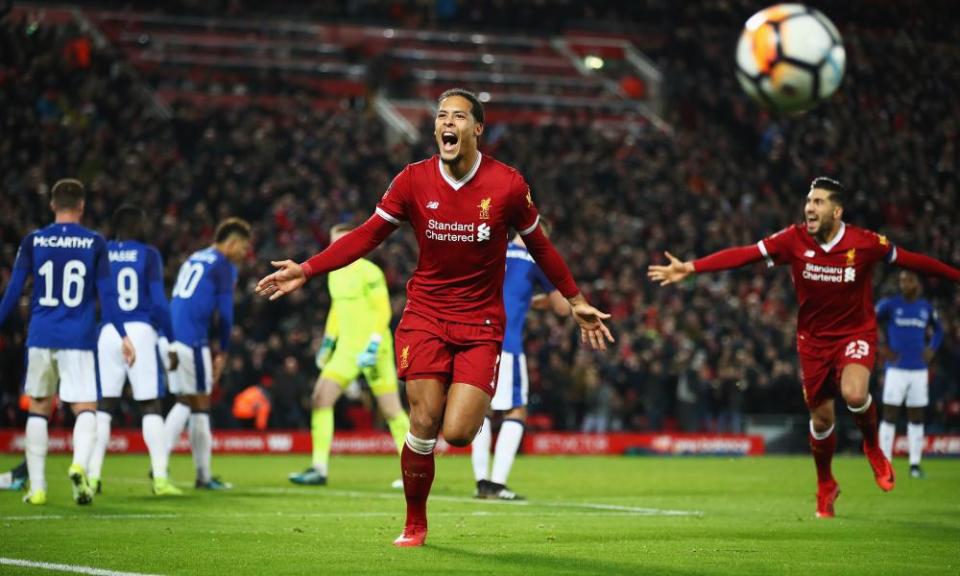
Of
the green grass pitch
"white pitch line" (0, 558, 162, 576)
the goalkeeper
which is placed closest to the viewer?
"white pitch line" (0, 558, 162, 576)

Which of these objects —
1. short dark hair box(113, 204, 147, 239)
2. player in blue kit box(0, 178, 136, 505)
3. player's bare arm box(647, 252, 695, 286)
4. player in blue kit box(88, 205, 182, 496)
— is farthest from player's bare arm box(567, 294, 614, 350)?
short dark hair box(113, 204, 147, 239)

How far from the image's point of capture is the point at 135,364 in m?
13.9

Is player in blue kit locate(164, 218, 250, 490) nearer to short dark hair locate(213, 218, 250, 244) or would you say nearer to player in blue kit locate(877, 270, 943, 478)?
short dark hair locate(213, 218, 250, 244)

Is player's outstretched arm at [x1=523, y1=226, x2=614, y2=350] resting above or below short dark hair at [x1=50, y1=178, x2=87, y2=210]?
below

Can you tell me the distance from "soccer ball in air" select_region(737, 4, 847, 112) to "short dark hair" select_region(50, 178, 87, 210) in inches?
261

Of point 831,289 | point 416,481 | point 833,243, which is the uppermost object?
point 833,243

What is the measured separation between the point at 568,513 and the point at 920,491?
18.8 ft

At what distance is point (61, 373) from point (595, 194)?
82.7 ft

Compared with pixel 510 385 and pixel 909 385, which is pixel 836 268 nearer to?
pixel 510 385

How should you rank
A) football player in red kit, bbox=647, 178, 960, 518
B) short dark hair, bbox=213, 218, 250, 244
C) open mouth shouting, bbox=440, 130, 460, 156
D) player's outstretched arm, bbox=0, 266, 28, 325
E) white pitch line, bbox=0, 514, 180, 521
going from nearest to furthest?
1. open mouth shouting, bbox=440, 130, 460, 156
2. white pitch line, bbox=0, 514, 180, 521
3. football player in red kit, bbox=647, 178, 960, 518
4. player's outstretched arm, bbox=0, 266, 28, 325
5. short dark hair, bbox=213, 218, 250, 244

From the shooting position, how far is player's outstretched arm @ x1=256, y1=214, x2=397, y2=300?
27.5 ft

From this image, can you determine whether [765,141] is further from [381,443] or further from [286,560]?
[286,560]

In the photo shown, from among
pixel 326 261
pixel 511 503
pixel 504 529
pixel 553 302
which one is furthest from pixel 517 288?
pixel 326 261

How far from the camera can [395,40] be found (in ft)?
145
